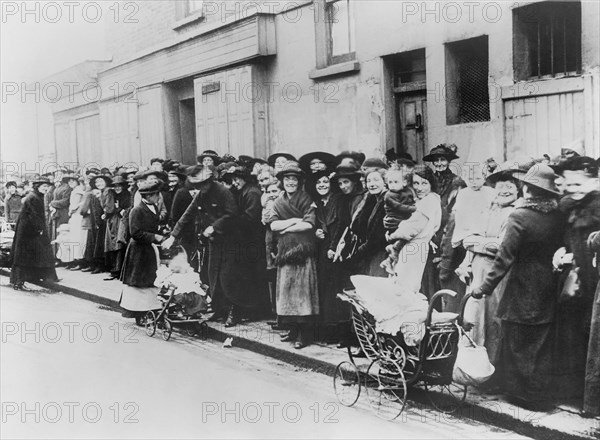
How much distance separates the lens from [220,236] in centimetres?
891

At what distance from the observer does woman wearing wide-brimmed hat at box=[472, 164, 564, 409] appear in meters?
5.45

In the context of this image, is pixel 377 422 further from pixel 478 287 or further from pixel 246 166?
pixel 246 166

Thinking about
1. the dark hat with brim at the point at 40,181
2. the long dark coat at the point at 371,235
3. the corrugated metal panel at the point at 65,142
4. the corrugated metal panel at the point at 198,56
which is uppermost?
the corrugated metal panel at the point at 198,56

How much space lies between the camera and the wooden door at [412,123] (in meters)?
7.69

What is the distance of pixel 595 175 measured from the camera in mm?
5289

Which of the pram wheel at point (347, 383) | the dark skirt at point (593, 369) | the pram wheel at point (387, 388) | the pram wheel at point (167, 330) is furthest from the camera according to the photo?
the pram wheel at point (167, 330)

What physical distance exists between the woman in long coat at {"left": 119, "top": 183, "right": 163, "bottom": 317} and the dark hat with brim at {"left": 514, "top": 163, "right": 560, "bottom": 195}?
5.09 meters

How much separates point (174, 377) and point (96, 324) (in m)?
2.44

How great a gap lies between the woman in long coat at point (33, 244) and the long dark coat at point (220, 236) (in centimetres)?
351

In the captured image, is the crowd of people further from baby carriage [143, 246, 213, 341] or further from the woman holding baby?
baby carriage [143, 246, 213, 341]

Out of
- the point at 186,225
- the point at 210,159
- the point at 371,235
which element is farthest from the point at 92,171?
the point at 371,235

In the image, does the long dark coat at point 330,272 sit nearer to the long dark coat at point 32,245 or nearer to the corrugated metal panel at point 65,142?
the corrugated metal panel at point 65,142

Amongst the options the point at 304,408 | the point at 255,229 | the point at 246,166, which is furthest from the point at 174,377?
the point at 246,166

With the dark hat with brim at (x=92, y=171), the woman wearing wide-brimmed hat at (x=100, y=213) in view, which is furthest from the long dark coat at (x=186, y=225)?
the dark hat with brim at (x=92, y=171)
